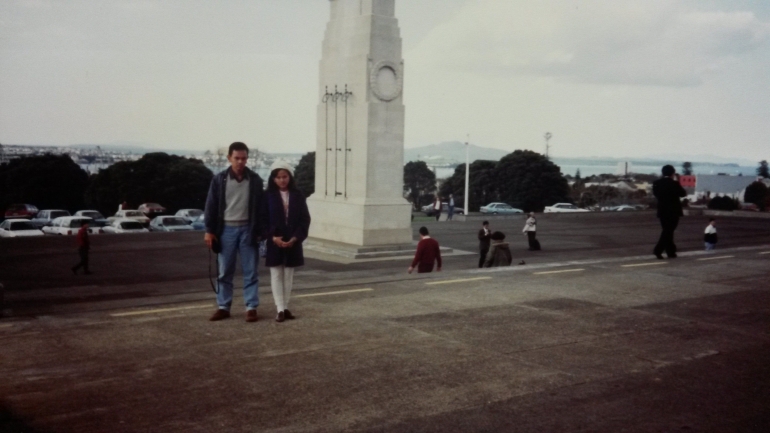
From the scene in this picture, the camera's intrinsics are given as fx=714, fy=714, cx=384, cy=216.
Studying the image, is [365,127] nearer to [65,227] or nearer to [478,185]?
[65,227]

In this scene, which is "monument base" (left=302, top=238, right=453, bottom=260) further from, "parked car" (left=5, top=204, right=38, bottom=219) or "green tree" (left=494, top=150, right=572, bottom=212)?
"green tree" (left=494, top=150, right=572, bottom=212)

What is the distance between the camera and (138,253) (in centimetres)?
2464

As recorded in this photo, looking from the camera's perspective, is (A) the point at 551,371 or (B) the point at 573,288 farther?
→ (B) the point at 573,288

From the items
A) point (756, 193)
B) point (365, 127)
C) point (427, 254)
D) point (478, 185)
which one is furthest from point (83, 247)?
point (756, 193)

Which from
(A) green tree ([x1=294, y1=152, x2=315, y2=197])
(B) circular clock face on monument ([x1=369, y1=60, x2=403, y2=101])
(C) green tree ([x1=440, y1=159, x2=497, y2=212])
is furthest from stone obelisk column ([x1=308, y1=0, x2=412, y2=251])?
(C) green tree ([x1=440, y1=159, x2=497, y2=212])

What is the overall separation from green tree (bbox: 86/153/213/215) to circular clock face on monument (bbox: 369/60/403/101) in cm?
5688

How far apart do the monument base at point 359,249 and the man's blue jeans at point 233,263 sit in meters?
13.4

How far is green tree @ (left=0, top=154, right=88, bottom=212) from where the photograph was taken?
76.6 metres

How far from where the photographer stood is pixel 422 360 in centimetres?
615

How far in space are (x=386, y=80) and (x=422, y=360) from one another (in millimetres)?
16912

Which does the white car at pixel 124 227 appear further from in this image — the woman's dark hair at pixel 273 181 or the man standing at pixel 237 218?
the woman's dark hair at pixel 273 181

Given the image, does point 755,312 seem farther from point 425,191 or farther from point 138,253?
point 425,191

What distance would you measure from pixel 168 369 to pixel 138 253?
65.9ft

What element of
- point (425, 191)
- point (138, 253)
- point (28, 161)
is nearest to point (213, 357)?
point (138, 253)
